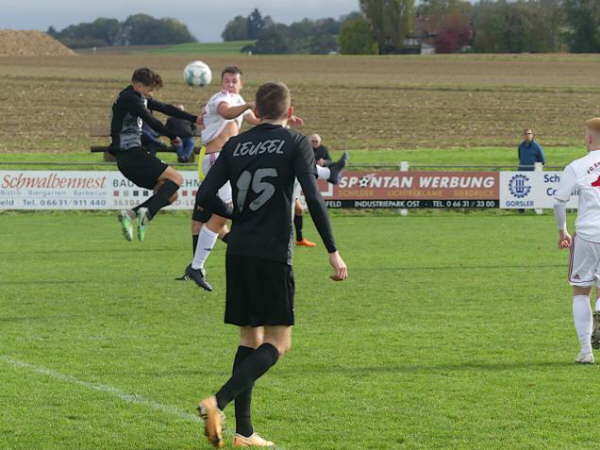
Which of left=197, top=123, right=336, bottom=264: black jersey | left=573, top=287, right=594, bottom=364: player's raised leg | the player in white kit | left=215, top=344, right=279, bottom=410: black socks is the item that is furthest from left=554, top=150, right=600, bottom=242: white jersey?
left=215, top=344, right=279, bottom=410: black socks

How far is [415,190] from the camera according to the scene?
89.3 ft

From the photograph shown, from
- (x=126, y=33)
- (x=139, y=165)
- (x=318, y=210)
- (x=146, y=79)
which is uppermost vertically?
(x=146, y=79)

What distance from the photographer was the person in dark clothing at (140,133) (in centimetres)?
1239

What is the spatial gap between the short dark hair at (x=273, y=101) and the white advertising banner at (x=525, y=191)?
21426mm

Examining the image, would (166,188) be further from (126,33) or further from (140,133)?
(126,33)

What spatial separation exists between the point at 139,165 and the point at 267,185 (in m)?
6.88

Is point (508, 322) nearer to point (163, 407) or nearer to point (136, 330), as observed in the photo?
point (136, 330)

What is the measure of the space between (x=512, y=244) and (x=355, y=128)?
87.8 feet

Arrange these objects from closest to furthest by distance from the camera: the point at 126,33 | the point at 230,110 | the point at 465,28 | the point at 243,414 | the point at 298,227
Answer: the point at 243,414 < the point at 230,110 < the point at 298,227 < the point at 465,28 < the point at 126,33

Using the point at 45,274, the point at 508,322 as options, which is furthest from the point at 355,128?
the point at 508,322

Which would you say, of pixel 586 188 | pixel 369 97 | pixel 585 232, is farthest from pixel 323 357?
pixel 369 97

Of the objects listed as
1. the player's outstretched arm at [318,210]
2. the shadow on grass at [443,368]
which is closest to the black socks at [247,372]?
the player's outstretched arm at [318,210]

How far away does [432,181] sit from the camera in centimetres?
2728

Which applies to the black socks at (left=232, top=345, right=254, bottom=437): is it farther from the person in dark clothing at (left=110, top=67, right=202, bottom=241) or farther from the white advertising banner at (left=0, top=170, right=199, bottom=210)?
the white advertising banner at (left=0, top=170, right=199, bottom=210)
